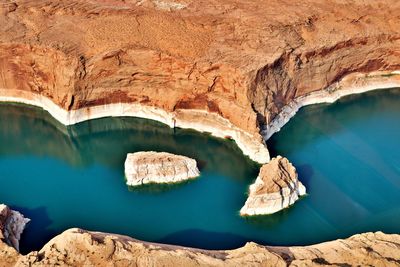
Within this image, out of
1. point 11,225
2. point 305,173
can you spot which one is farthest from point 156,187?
point 305,173

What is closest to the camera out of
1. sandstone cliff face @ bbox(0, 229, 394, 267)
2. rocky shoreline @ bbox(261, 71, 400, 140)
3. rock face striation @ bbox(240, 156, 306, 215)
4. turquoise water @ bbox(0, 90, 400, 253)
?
sandstone cliff face @ bbox(0, 229, 394, 267)

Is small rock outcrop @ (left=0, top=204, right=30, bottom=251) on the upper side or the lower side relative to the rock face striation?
lower

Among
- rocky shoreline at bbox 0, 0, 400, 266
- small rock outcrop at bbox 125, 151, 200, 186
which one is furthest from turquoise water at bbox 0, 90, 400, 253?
rocky shoreline at bbox 0, 0, 400, 266

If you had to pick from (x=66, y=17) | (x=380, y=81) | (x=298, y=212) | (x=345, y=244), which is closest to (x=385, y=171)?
(x=298, y=212)

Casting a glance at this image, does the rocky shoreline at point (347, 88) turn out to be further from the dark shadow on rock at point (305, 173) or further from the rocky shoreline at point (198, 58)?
the dark shadow on rock at point (305, 173)

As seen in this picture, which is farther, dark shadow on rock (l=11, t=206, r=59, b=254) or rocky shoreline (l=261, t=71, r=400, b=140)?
rocky shoreline (l=261, t=71, r=400, b=140)

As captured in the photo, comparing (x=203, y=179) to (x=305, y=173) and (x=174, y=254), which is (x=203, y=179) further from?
(x=174, y=254)

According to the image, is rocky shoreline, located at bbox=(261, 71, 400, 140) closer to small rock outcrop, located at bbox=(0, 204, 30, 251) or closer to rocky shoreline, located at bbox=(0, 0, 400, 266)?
rocky shoreline, located at bbox=(0, 0, 400, 266)

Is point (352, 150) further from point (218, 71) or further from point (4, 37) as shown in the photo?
point (4, 37)
